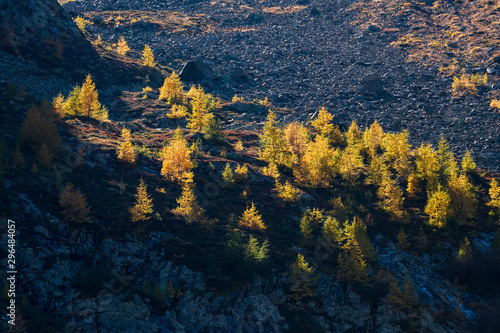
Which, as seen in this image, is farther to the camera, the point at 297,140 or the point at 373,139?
the point at 373,139

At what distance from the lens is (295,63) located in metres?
76.9

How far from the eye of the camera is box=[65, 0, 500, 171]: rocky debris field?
53.4 meters

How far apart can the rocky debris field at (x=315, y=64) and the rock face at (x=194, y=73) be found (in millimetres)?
1883

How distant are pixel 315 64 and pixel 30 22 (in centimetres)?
5287

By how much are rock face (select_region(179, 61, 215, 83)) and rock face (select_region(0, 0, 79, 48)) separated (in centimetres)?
2139

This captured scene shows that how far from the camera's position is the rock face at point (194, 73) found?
68.0m

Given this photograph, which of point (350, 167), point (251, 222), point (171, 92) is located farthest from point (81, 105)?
point (350, 167)

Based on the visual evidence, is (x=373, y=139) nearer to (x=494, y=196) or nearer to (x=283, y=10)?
(x=494, y=196)

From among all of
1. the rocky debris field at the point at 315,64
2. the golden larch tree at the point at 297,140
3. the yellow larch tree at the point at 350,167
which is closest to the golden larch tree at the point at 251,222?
the yellow larch tree at the point at 350,167

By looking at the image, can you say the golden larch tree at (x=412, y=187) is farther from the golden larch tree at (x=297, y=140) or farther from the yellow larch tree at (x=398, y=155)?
the golden larch tree at (x=297, y=140)

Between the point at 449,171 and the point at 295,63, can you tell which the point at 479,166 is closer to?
the point at 449,171

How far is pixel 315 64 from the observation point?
249ft

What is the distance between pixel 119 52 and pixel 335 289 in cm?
6821

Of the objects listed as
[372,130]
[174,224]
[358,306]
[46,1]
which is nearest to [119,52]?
[46,1]
